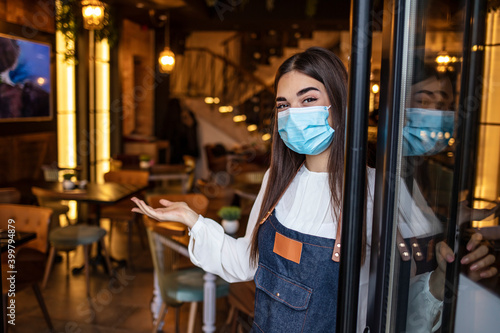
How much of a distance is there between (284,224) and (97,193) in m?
3.13

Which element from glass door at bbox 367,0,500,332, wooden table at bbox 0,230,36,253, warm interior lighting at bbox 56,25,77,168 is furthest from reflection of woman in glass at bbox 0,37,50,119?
glass door at bbox 367,0,500,332

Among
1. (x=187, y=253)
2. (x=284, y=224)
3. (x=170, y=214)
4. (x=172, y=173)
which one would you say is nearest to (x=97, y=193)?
(x=172, y=173)

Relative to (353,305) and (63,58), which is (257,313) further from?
(63,58)

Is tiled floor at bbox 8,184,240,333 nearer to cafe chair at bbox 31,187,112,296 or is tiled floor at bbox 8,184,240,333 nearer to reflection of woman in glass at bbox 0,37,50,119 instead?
cafe chair at bbox 31,187,112,296

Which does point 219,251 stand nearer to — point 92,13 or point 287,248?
point 287,248

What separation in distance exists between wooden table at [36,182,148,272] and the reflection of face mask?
3325 millimetres

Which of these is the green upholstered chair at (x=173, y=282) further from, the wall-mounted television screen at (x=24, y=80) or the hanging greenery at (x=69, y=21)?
the hanging greenery at (x=69, y=21)

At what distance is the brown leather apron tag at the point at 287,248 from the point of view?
125cm

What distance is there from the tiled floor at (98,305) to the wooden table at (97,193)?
260 millimetres

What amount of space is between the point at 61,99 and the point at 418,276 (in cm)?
559

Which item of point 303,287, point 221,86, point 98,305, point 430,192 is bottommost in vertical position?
point 98,305

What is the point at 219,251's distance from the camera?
1454mm

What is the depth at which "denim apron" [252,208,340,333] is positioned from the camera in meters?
1.22

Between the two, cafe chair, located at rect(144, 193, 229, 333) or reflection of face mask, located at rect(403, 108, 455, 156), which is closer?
reflection of face mask, located at rect(403, 108, 455, 156)
